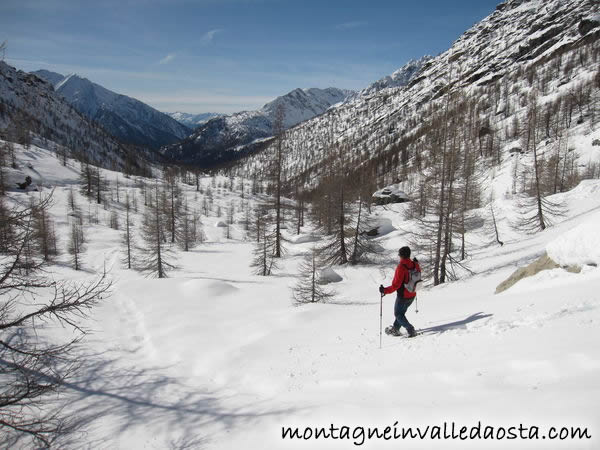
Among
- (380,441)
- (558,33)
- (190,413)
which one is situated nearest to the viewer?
(380,441)

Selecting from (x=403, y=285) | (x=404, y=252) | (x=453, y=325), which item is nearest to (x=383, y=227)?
(x=453, y=325)

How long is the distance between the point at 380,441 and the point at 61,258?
1961 inches

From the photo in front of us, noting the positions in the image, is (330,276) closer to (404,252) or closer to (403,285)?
(403,285)

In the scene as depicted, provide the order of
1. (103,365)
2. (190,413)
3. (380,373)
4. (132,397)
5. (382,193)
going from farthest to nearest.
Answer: (382,193) < (103,365) < (132,397) < (190,413) < (380,373)

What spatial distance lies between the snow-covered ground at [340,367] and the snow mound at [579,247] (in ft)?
0.15

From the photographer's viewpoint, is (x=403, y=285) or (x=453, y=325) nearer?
(x=403, y=285)

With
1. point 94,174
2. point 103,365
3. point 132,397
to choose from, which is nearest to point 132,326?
point 103,365

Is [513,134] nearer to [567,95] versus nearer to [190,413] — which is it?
[567,95]

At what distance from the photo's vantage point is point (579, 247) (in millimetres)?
8859

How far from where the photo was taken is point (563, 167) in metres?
50.1

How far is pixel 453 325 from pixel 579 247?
4.66 metres

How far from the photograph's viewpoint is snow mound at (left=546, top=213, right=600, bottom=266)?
844 centimetres

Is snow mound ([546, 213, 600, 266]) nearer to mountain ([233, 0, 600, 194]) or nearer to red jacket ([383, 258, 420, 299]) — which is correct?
red jacket ([383, 258, 420, 299])

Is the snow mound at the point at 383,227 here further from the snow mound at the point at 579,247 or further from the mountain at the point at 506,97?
the snow mound at the point at 579,247
